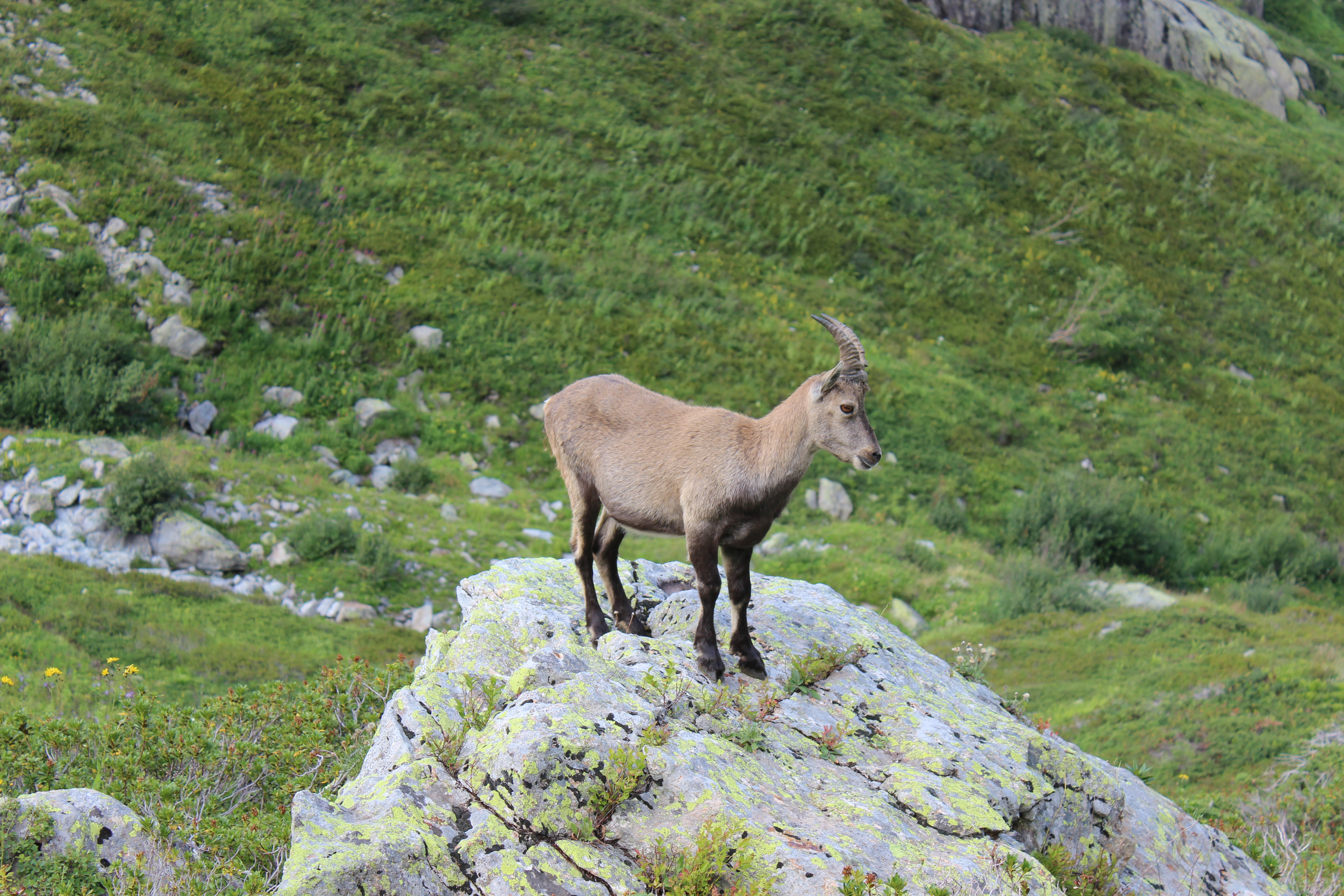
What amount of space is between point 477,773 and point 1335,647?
714 inches

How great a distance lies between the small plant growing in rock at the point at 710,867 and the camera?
539 centimetres

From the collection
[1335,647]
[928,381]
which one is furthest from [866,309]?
[1335,647]

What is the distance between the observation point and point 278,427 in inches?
837

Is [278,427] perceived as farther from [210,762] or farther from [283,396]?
[210,762]

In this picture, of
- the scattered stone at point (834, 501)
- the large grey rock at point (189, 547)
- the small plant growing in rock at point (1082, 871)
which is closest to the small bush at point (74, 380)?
the large grey rock at point (189, 547)

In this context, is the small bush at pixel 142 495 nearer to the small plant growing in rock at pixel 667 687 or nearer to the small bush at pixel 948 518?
the small plant growing in rock at pixel 667 687

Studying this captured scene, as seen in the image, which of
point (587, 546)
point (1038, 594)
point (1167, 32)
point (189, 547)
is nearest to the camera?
point (587, 546)

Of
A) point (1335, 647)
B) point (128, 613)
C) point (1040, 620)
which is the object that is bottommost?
point (128, 613)

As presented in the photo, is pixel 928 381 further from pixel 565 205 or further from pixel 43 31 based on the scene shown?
pixel 43 31

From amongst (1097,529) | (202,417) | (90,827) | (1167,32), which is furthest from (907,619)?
(1167,32)

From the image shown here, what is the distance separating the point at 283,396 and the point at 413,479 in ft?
13.4

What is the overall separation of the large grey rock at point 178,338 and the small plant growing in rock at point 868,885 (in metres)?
21.0

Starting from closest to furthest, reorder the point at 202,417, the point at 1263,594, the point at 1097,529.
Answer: the point at 202,417
the point at 1263,594
the point at 1097,529

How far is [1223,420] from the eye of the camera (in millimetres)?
31078
